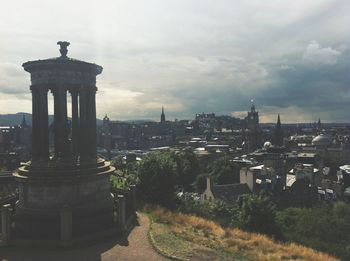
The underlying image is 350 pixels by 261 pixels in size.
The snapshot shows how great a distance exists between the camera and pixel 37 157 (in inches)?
720

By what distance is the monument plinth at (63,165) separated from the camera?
16359 mm

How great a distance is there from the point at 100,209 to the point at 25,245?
131 inches

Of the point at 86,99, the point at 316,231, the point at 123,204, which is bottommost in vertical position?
the point at 316,231

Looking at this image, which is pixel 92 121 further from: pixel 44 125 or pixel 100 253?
pixel 100 253

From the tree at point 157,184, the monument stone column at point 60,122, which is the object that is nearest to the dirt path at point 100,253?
the monument stone column at point 60,122

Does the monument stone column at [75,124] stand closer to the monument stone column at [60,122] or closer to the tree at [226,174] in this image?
the monument stone column at [60,122]

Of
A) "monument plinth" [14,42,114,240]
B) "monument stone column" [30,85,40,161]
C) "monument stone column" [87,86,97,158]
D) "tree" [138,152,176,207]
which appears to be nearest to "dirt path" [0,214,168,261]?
"monument plinth" [14,42,114,240]

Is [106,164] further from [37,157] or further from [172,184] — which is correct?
[172,184]

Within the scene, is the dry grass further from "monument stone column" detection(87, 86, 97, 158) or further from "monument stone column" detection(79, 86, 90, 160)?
"monument stone column" detection(79, 86, 90, 160)

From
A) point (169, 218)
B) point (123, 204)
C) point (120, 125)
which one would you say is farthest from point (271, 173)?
point (120, 125)

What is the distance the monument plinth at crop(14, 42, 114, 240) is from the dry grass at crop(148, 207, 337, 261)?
10.9ft

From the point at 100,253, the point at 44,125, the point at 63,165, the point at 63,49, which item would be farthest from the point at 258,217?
the point at 63,49

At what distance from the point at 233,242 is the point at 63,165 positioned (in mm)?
7711

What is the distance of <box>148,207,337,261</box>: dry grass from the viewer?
16.2 m
